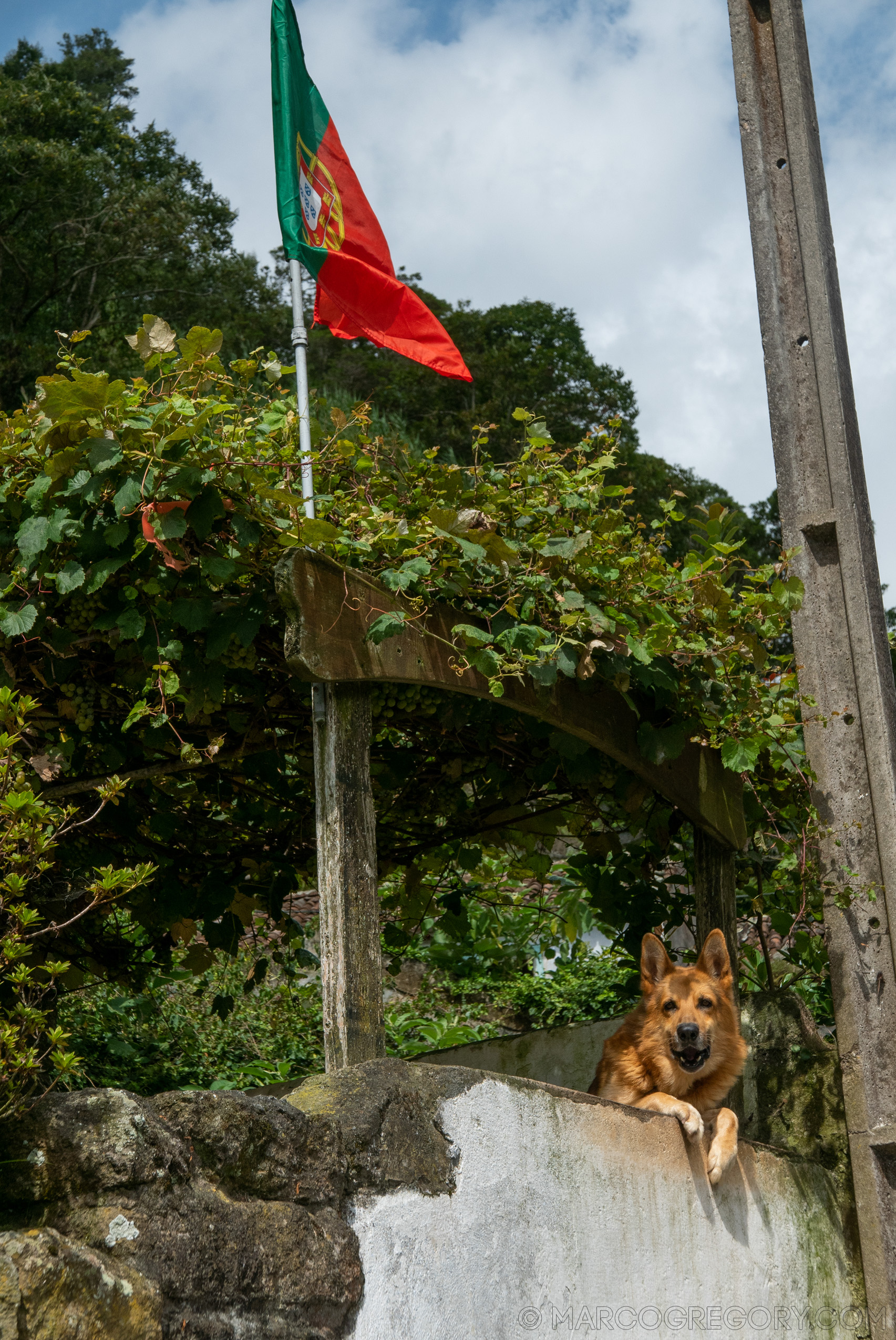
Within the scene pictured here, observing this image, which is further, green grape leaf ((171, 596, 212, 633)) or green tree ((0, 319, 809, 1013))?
green grape leaf ((171, 596, 212, 633))

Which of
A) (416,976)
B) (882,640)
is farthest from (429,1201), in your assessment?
(416,976)

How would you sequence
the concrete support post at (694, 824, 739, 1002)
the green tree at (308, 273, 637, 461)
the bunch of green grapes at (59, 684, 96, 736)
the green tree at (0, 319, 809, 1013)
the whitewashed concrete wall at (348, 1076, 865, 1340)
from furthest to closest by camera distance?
the green tree at (308, 273, 637, 461) → the concrete support post at (694, 824, 739, 1002) → the bunch of green grapes at (59, 684, 96, 736) → the green tree at (0, 319, 809, 1013) → the whitewashed concrete wall at (348, 1076, 865, 1340)


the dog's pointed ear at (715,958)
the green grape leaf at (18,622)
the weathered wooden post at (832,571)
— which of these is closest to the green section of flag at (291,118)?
the green grape leaf at (18,622)

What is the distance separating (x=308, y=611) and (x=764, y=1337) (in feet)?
10.7

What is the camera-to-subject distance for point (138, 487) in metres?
3.55

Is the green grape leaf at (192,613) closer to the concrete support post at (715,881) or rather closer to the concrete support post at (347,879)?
the concrete support post at (347,879)

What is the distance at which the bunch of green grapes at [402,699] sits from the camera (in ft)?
15.1

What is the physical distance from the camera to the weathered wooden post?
16.8 feet

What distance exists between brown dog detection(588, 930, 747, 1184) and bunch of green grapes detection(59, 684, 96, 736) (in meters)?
2.30

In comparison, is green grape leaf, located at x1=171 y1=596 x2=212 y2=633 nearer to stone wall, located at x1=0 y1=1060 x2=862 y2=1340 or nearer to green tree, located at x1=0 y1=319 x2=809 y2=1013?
green tree, located at x1=0 y1=319 x2=809 y2=1013

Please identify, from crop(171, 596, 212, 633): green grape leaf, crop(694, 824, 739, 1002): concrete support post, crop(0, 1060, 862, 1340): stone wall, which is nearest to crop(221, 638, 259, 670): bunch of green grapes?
crop(171, 596, 212, 633): green grape leaf

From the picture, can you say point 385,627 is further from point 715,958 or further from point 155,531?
point 715,958

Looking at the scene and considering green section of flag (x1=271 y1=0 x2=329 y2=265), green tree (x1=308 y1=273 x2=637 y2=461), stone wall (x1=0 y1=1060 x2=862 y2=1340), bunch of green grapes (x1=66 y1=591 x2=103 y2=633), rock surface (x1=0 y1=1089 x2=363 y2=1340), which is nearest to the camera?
rock surface (x1=0 y1=1089 x2=363 y2=1340)

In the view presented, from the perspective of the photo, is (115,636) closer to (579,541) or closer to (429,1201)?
(579,541)
